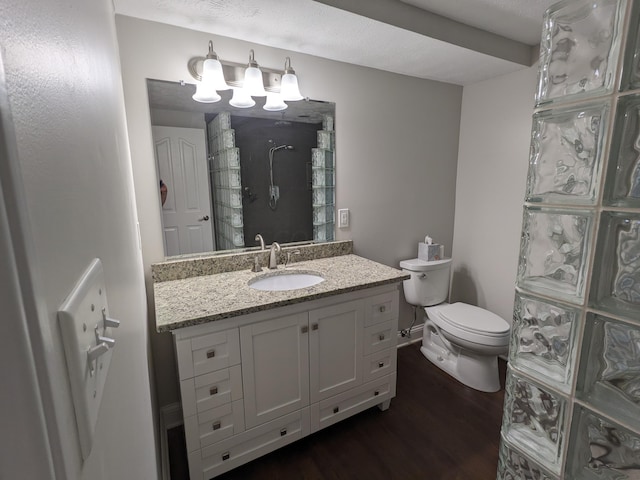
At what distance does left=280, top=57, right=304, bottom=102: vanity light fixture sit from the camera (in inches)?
69.2

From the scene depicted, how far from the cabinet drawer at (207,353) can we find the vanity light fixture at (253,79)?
1.23 m

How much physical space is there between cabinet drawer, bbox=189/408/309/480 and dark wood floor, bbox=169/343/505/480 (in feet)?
0.37

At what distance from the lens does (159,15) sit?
1.43 m

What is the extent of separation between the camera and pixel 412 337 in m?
2.67

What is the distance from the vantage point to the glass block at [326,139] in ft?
6.71

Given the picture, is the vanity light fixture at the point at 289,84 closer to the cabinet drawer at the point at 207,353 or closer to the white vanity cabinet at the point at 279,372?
the white vanity cabinet at the point at 279,372

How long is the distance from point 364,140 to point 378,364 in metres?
1.43

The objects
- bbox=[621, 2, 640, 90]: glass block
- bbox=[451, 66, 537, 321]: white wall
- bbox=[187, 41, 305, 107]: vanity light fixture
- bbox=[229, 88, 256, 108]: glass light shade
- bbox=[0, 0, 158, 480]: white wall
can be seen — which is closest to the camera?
bbox=[0, 0, 158, 480]: white wall

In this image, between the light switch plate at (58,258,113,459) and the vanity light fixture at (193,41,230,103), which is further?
the vanity light fixture at (193,41,230,103)

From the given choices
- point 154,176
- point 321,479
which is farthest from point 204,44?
point 321,479

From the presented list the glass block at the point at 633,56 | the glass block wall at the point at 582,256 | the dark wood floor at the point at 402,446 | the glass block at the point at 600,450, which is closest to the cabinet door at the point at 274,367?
the dark wood floor at the point at 402,446

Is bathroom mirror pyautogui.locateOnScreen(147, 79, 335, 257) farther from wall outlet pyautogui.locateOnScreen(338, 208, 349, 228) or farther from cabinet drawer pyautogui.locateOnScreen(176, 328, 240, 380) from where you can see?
cabinet drawer pyautogui.locateOnScreen(176, 328, 240, 380)

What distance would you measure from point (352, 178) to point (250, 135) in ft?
2.42

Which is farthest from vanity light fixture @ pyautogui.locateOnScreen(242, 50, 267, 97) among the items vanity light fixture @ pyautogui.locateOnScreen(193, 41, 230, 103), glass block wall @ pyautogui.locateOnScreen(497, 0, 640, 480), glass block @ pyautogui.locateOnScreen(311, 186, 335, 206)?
glass block wall @ pyautogui.locateOnScreen(497, 0, 640, 480)
